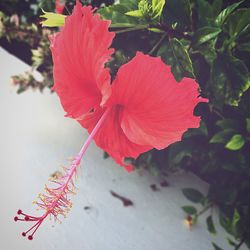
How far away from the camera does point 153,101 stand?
57cm

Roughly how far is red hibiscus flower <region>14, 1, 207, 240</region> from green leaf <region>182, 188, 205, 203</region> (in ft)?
1.91

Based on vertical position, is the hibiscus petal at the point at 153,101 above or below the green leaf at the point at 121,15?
below

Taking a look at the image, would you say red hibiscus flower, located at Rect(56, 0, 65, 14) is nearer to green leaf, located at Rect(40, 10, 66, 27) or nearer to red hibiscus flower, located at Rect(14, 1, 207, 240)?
green leaf, located at Rect(40, 10, 66, 27)

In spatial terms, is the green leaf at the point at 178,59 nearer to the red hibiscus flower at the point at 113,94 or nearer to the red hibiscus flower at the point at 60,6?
the red hibiscus flower at the point at 113,94

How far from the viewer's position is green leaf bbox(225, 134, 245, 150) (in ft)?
3.00

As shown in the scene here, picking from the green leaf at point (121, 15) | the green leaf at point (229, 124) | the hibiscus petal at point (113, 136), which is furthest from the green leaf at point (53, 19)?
the green leaf at point (229, 124)

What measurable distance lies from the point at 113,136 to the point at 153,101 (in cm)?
13

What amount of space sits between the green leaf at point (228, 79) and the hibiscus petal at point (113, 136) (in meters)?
0.23

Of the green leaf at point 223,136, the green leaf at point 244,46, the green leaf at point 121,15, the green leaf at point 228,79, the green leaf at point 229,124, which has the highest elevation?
the green leaf at point 121,15

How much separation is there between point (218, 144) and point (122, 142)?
0.47 metres

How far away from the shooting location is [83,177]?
1327mm

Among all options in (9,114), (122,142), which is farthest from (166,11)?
(9,114)

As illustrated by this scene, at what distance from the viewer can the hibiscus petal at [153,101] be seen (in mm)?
540

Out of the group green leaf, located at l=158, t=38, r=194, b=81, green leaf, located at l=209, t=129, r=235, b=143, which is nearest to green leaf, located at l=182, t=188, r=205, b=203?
green leaf, located at l=209, t=129, r=235, b=143
